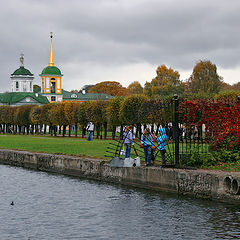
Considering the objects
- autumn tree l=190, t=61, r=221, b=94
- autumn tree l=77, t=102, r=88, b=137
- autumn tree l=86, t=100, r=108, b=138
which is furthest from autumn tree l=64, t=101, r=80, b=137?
autumn tree l=190, t=61, r=221, b=94

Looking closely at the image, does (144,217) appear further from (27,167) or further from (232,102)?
(27,167)

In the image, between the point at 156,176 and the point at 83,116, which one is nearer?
the point at 156,176

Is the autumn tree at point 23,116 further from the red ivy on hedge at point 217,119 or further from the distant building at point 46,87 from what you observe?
the red ivy on hedge at point 217,119

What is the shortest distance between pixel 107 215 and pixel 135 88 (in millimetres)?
116568

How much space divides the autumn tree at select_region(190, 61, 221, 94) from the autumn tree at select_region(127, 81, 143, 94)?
35.0 meters

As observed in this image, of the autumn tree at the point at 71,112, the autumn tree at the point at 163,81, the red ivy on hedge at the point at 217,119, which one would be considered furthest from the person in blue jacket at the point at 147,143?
the autumn tree at the point at 163,81

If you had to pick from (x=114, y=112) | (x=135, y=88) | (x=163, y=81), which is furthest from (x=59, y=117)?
(x=135, y=88)

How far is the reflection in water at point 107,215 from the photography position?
46.7 feet

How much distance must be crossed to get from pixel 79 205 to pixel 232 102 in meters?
8.91

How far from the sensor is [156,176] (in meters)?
21.0

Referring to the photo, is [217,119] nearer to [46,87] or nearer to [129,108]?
[129,108]

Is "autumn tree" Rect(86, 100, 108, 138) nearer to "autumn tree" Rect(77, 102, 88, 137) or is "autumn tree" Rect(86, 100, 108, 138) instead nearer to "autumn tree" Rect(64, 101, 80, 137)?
"autumn tree" Rect(77, 102, 88, 137)

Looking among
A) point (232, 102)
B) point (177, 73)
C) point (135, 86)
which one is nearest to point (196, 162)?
point (232, 102)

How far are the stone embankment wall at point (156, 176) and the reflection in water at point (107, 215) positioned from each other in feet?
1.45
